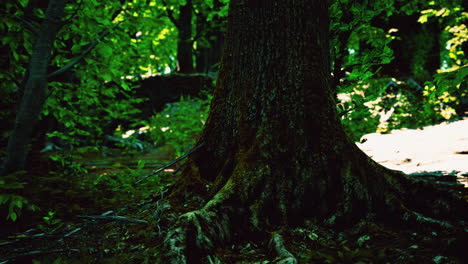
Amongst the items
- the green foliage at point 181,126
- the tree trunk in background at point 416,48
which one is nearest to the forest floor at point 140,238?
the green foliage at point 181,126

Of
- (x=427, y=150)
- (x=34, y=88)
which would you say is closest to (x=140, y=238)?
(x=34, y=88)

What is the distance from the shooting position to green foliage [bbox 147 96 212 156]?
850cm

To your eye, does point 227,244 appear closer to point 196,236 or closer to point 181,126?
point 196,236

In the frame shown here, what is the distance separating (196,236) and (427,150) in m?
6.07

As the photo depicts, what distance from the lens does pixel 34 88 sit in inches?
155

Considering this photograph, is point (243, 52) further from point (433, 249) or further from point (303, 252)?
point (433, 249)

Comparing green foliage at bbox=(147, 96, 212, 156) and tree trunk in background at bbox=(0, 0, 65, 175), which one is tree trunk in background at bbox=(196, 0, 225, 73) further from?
tree trunk in background at bbox=(0, 0, 65, 175)

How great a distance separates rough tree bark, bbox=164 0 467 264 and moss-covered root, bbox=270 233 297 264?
3cm

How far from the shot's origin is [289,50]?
9.24 feet

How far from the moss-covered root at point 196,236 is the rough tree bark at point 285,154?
1.0 inches

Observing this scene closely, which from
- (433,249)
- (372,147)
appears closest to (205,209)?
(433,249)

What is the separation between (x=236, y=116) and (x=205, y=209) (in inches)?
44.1

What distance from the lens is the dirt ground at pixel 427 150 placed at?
4621 mm

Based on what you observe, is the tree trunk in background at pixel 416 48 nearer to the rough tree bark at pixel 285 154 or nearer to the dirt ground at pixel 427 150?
the dirt ground at pixel 427 150
